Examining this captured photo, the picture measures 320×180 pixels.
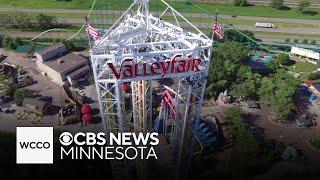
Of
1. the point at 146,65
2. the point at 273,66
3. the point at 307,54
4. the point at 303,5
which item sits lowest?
the point at 273,66

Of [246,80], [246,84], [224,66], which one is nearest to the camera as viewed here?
[246,84]

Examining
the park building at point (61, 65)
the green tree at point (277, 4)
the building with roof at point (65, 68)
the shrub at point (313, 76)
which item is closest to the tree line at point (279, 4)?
the green tree at point (277, 4)

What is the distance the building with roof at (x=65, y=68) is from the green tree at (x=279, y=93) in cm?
3230

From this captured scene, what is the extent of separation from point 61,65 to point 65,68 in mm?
1514

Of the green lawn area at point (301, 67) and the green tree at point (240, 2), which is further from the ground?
the green tree at point (240, 2)

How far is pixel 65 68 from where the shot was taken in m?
77.9

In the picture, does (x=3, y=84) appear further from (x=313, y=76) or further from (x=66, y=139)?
(x=313, y=76)

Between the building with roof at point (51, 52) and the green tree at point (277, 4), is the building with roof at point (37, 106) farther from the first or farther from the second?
the green tree at point (277, 4)

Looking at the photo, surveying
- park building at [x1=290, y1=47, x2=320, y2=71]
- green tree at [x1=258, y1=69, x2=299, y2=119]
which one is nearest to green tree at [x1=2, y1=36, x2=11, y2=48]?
green tree at [x1=258, y1=69, x2=299, y2=119]

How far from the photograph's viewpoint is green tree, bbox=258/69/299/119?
66.0 meters

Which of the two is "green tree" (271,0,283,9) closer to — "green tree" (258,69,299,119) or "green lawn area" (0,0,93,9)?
"green tree" (258,69,299,119)

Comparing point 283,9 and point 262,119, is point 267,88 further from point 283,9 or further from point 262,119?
point 283,9

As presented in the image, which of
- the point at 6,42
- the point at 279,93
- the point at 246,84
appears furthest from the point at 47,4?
the point at 279,93

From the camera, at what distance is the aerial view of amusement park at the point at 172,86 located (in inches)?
1572
